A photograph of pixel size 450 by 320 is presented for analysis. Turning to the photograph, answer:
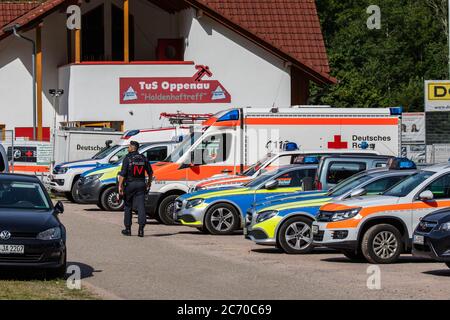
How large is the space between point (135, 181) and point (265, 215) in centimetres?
396

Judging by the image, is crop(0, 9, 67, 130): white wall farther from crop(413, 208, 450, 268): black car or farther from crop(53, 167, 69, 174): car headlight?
crop(413, 208, 450, 268): black car

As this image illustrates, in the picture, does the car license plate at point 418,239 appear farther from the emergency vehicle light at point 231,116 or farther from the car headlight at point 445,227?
the emergency vehicle light at point 231,116

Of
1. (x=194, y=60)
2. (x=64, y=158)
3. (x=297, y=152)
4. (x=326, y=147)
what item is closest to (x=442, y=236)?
(x=297, y=152)

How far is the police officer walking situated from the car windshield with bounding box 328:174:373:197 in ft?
14.3

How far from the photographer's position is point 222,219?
78.9 feet

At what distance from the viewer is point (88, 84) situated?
46156 millimetres

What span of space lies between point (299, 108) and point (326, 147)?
3.64 feet

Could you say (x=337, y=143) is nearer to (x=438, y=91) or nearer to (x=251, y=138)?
(x=251, y=138)

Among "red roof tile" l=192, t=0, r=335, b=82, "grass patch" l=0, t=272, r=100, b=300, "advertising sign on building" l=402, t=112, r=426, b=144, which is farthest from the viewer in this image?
"red roof tile" l=192, t=0, r=335, b=82

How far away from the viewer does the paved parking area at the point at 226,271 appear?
47.6 ft

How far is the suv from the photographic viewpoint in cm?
2223

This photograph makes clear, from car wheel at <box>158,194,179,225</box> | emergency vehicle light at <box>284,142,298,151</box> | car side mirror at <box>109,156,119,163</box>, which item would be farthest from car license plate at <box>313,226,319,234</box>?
car side mirror at <box>109,156,119,163</box>

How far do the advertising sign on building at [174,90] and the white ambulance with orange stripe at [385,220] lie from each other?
28427 mm
